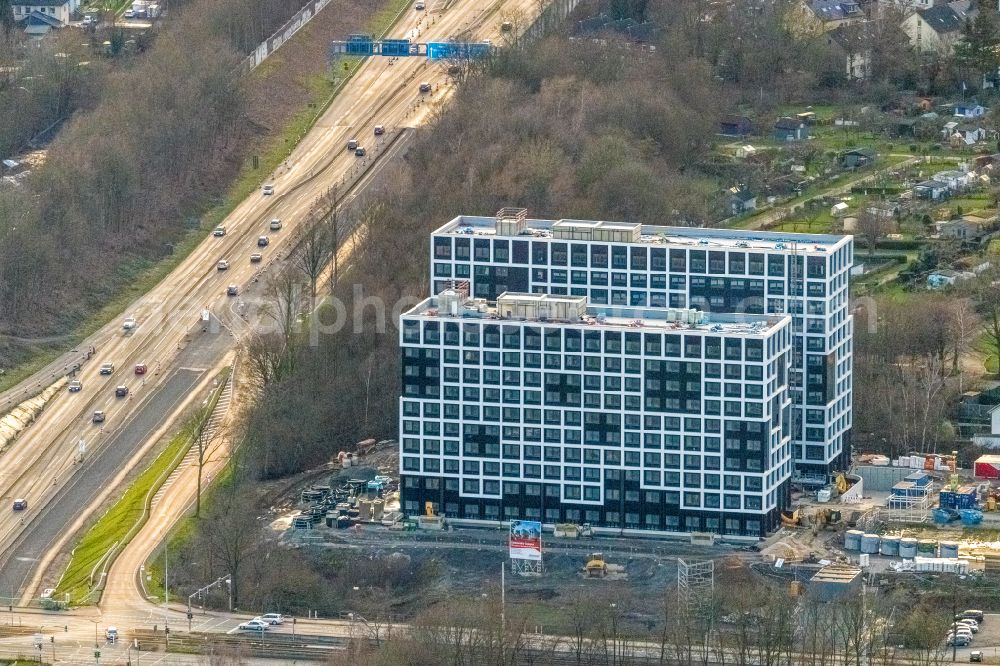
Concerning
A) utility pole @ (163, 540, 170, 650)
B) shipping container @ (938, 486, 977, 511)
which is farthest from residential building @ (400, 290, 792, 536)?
utility pole @ (163, 540, 170, 650)

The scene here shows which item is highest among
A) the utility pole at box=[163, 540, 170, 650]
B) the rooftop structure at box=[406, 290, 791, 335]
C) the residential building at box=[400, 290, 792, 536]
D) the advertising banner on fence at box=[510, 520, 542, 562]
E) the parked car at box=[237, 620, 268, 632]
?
the rooftop structure at box=[406, 290, 791, 335]

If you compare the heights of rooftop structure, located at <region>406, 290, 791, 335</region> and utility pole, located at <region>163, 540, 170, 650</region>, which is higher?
rooftop structure, located at <region>406, 290, 791, 335</region>

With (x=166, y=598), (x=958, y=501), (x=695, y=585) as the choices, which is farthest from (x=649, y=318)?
(x=166, y=598)

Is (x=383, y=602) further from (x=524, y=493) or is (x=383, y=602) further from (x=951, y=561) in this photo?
(x=951, y=561)

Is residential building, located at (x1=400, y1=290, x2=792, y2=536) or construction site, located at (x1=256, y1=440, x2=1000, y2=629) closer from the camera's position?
construction site, located at (x1=256, y1=440, x2=1000, y2=629)

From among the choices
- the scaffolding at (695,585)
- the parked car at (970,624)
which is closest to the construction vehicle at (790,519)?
the scaffolding at (695,585)

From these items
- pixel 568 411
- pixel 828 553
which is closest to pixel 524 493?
pixel 568 411

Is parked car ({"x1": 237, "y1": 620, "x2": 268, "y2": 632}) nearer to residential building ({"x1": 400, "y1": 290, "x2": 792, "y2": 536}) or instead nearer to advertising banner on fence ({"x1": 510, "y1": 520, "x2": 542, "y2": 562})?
advertising banner on fence ({"x1": 510, "y1": 520, "x2": 542, "y2": 562})
